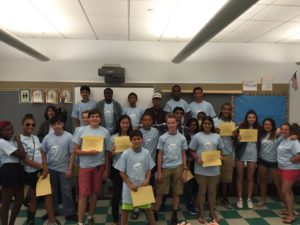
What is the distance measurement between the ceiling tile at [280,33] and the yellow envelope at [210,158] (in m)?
2.38

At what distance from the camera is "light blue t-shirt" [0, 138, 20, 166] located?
8.61 ft

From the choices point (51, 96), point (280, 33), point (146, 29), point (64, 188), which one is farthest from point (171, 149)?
point (280, 33)

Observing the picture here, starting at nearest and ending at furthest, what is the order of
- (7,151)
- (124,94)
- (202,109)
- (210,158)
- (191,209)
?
(7,151) → (210,158) → (191,209) → (202,109) → (124,94)

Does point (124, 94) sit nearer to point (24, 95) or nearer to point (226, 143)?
point (24, 95)

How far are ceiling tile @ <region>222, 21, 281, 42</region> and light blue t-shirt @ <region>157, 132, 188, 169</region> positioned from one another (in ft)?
7.06

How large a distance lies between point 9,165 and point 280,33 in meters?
4.55

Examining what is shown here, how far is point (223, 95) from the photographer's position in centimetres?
523

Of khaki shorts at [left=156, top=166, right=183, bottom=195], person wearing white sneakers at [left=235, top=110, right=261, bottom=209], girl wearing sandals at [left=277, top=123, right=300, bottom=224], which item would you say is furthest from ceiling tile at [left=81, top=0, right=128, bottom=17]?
girl wearing sandals at [left=277, top=123, right=300, bottom=224]

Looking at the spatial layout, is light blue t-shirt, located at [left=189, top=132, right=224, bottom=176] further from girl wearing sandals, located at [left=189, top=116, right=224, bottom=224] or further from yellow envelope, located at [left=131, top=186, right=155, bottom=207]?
yellow envelope, located at [left=131, top=186, right=155, bottom=207]

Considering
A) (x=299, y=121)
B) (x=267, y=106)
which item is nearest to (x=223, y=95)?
(x=267, y=106)

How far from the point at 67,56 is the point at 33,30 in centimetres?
78

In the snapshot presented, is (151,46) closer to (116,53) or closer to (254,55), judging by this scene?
(116,53)

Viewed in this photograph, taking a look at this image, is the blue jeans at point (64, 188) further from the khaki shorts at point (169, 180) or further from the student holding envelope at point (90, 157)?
the khaki shorts at point (169, 180)

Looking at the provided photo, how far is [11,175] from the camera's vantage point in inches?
106
